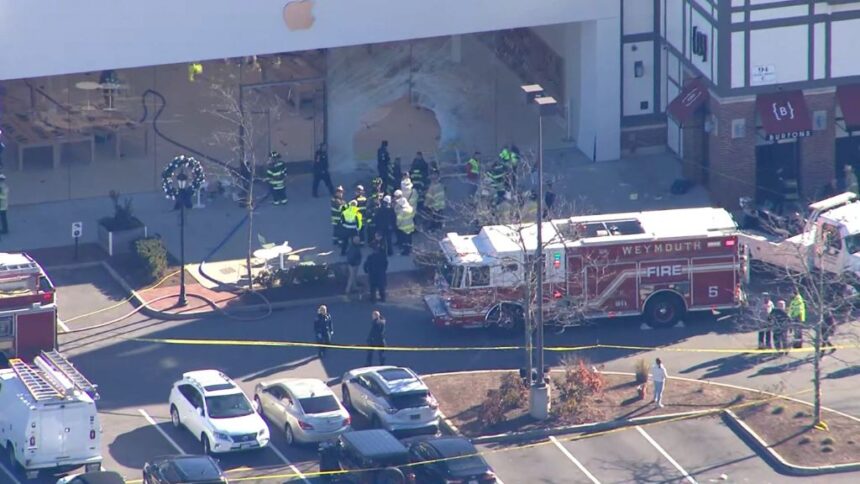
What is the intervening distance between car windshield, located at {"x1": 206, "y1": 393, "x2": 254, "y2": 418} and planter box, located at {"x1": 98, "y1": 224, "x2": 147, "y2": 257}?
10.9 m

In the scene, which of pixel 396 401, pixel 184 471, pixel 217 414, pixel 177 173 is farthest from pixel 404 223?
pixel 184 471

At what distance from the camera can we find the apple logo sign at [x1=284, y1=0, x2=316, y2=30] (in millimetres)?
55844

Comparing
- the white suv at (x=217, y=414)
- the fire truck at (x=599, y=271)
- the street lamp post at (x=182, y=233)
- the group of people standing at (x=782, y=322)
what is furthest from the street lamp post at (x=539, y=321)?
the street lamp post at (x=182, y=233)

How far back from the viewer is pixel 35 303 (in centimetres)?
4647

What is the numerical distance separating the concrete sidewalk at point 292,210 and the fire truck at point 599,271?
4.41 metres

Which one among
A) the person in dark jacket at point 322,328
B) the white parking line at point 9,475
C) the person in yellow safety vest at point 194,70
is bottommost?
the white parking line at point 9,475

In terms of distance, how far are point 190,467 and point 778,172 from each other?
72.7 feet

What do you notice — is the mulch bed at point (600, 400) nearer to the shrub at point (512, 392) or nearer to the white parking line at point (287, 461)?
the shrub at point (512, 392)

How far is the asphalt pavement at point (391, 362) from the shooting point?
143ft

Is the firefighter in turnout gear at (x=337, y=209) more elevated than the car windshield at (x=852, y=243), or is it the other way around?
the firefighter in turnout gear at (x=337, y=209)

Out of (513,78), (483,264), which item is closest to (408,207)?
(483,264)

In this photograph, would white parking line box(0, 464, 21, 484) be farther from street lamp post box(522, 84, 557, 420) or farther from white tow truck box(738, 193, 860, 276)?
white tow truck box(738, 193, 860, 276)

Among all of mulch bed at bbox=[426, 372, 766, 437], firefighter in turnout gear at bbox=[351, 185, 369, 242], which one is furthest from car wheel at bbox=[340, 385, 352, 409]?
firefighter in turnout gear at bbox=[351, 185, 369, 242]

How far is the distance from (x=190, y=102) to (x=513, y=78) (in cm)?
906
